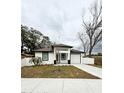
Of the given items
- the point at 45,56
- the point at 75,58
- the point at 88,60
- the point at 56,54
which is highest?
the point at 56,54

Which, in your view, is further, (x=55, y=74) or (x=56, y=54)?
(x=56, y=54)

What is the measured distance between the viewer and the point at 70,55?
18578 mm

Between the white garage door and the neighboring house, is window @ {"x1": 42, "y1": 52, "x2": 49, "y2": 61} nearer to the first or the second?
the neighboring house

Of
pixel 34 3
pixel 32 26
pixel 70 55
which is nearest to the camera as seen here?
pixel 34 3

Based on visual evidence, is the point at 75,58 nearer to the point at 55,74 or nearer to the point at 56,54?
the point at 56,54

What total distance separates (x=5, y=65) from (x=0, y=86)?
213 mm

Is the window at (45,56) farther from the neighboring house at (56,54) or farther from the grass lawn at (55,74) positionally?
the grass lawn at (55,74)

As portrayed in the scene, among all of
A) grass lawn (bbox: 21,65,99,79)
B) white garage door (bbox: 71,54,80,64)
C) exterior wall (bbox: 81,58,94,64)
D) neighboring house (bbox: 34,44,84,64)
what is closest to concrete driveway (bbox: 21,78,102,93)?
grass lawn (bbox: 21,65,99,79)

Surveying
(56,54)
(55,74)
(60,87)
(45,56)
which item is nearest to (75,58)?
(56,54)

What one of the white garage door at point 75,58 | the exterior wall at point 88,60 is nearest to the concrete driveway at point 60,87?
the white garage door at point 75,58

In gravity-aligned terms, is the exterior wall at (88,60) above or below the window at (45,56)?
below

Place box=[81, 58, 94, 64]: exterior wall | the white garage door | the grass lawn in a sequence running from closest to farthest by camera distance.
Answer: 1. the grass lawn
2. the white garage door
3. box=[81, 58, 94, 64]: exterior wall
